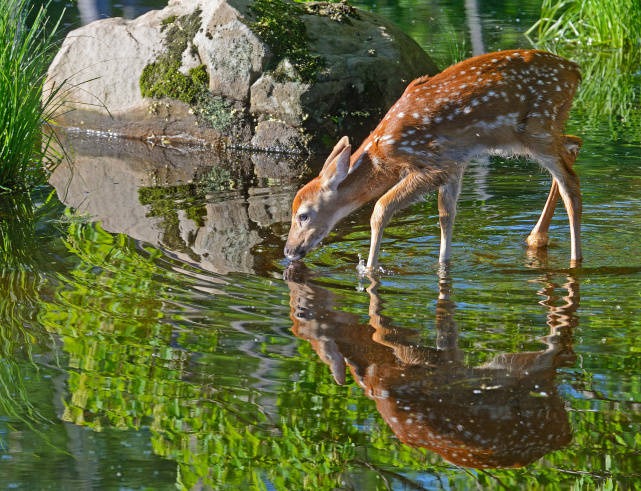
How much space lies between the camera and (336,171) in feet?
23.8

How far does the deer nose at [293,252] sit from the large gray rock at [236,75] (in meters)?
3.95

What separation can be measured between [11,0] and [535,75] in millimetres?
4401

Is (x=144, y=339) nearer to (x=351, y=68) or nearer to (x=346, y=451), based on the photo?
(x=346, y=451)

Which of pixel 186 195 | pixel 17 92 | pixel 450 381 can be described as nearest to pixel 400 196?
pixel 450 381

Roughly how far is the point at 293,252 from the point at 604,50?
1027 cm

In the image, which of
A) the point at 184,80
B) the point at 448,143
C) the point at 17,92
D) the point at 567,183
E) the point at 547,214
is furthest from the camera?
the point at 184,80

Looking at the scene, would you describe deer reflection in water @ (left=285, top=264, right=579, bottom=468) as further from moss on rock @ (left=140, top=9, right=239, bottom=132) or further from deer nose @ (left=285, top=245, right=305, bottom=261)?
moss on rock @ (left=140, top=9, right=239, bottom=132)

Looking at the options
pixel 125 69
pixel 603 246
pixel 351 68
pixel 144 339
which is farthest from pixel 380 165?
pixel 125 69

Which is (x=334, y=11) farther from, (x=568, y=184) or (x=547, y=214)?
(x=568, y=184)

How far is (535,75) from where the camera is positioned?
7355 mm

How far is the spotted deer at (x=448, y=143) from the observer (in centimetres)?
721

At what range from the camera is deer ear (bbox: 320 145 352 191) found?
720 cm

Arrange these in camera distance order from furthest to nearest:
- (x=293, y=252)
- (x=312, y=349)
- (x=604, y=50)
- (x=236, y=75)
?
(x=604, y=50), (x=236, y=75), (x=293, y=252), (x=312, y=349)

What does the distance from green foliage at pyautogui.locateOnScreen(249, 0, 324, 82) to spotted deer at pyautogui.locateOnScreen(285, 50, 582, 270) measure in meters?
3.85
